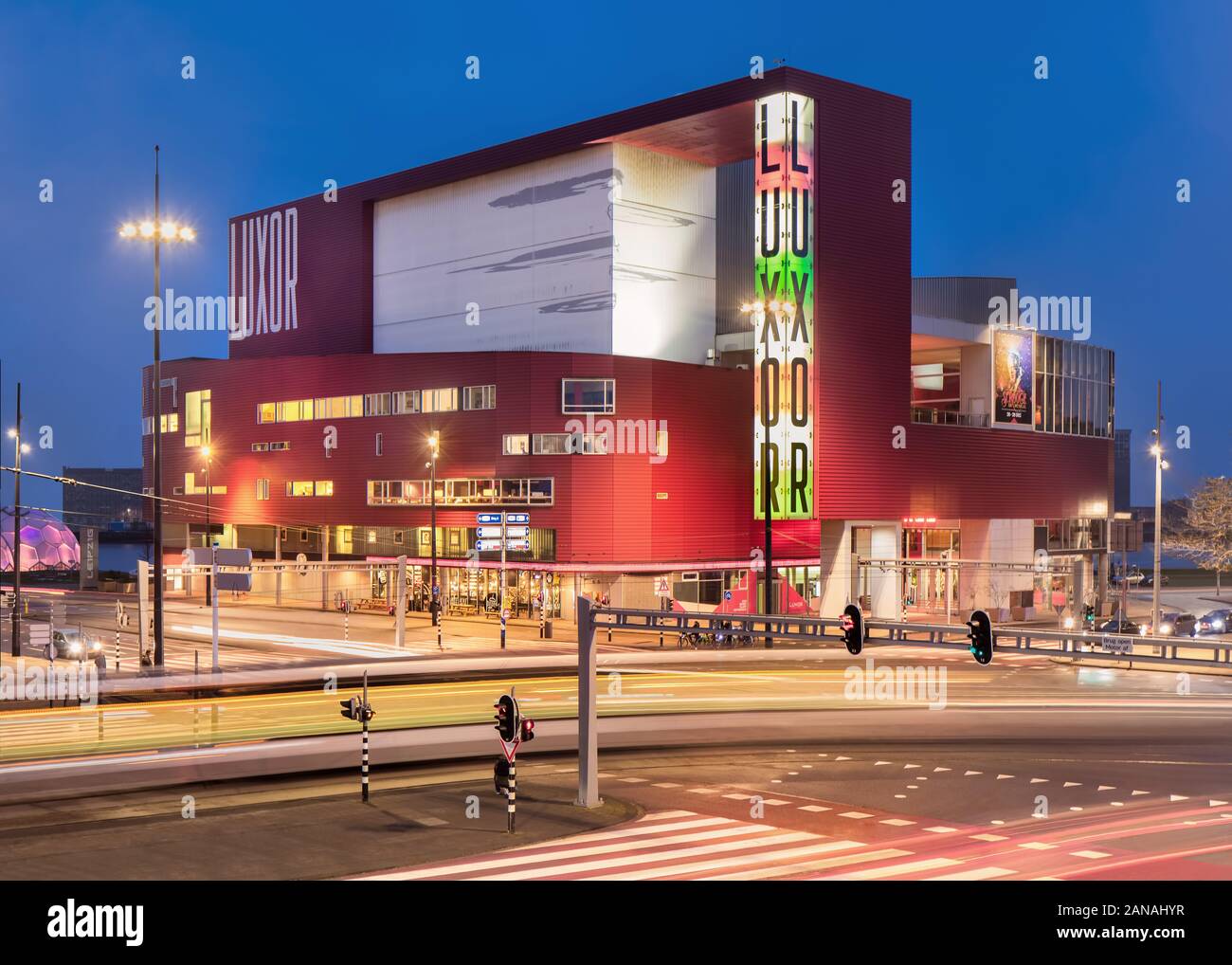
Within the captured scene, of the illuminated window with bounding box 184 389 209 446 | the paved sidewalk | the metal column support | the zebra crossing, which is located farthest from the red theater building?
the zebra crossing

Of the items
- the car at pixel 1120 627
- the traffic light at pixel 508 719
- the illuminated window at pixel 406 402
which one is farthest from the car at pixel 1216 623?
the traffic light at pixel 508 719

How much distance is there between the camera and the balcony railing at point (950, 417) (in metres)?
72.4

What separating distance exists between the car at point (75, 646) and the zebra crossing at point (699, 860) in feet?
102

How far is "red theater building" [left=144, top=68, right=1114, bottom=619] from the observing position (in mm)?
61750

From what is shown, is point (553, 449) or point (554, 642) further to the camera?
point (553, 449)

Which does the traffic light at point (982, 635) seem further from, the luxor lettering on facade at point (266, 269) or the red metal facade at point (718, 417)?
the luxor lettering on facade at point (266, 269)

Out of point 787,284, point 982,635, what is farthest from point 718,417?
point 982,635

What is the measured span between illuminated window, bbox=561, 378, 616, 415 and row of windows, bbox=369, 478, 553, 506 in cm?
428

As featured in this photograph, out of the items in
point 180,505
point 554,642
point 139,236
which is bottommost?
point 554,642

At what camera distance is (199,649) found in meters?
49.1
